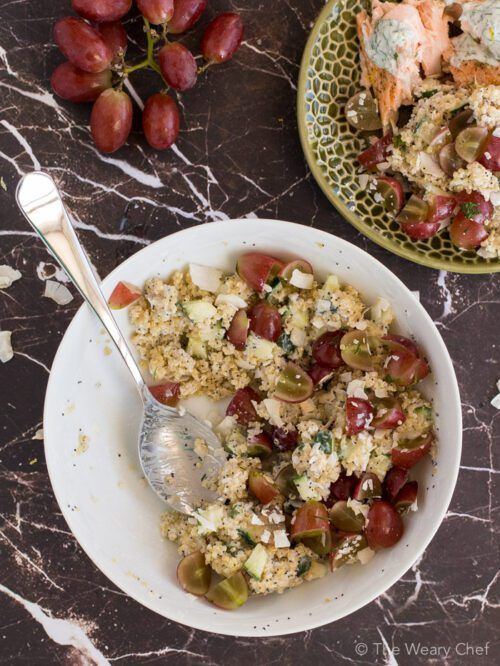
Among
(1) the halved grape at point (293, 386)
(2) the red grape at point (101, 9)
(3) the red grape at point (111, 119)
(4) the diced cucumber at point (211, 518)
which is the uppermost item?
(2) the red grape at point (101, 9)

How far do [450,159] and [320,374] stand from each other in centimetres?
48

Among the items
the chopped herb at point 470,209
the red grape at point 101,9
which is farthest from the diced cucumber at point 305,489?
the red grape at point 101,9

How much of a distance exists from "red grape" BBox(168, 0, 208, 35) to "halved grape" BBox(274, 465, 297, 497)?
0.88 meters

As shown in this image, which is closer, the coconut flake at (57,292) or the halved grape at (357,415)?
the halved grape at (357,415)

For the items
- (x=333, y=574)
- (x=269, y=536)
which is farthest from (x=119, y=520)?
(x=333, y=574)

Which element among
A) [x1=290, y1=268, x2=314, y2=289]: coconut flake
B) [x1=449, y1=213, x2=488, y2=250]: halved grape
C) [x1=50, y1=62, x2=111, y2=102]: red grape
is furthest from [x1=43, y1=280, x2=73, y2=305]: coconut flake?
[x1=449, y1=213, x2=488, y2=250]: halved grape

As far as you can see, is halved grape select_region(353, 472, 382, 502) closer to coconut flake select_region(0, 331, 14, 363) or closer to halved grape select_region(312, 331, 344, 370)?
halved grape select_region(312, 331, 344, 370)

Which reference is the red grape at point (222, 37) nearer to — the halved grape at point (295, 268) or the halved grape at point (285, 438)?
the halved grape at point (295, 268)

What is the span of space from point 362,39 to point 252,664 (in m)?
1.34

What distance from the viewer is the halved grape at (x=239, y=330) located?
4.10 ft

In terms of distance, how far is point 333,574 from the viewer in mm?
1247

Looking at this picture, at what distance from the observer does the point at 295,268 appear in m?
1.25

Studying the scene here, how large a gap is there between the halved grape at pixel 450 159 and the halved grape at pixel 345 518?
0.67m

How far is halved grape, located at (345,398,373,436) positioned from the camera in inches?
47.0
